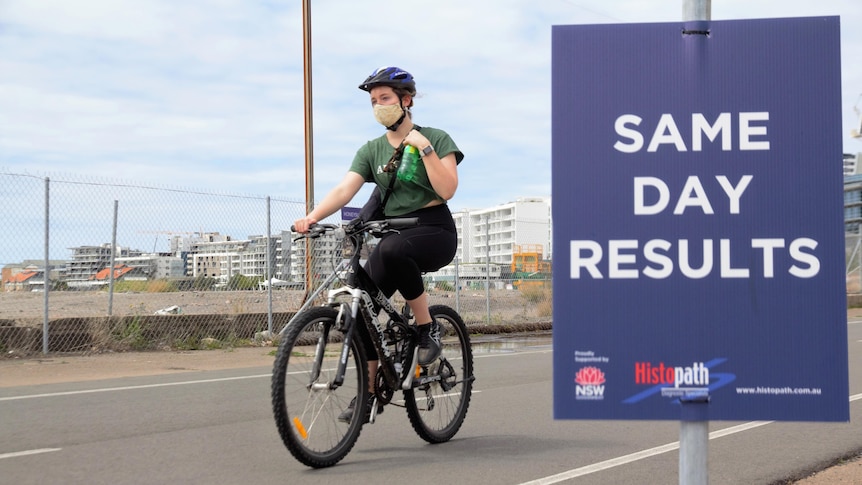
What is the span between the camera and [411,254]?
499cm

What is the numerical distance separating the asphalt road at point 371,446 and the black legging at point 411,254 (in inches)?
30.3

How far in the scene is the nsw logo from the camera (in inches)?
91.6

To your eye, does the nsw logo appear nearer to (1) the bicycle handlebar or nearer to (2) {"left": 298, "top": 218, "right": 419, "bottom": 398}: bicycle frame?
(2) {"left": 298, "top": 218, "right": 419, "bottom": 398}: bicycle frame

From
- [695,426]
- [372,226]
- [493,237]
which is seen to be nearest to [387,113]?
[372,226]

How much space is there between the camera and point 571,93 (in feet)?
7.70

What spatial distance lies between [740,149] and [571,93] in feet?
1.36

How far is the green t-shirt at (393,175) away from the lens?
16.4 feet

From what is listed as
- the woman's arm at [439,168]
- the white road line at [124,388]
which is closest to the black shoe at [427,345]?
the woman's arm at [439,168]

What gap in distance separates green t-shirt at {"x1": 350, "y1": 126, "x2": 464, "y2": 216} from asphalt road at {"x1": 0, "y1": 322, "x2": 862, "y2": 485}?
1.33 m

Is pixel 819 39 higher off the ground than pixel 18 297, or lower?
higher

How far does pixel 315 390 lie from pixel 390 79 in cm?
156

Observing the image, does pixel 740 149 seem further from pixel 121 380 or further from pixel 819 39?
pixel 121 380

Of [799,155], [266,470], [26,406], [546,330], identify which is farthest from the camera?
[546,330]

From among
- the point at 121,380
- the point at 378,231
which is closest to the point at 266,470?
the point at 378,231
